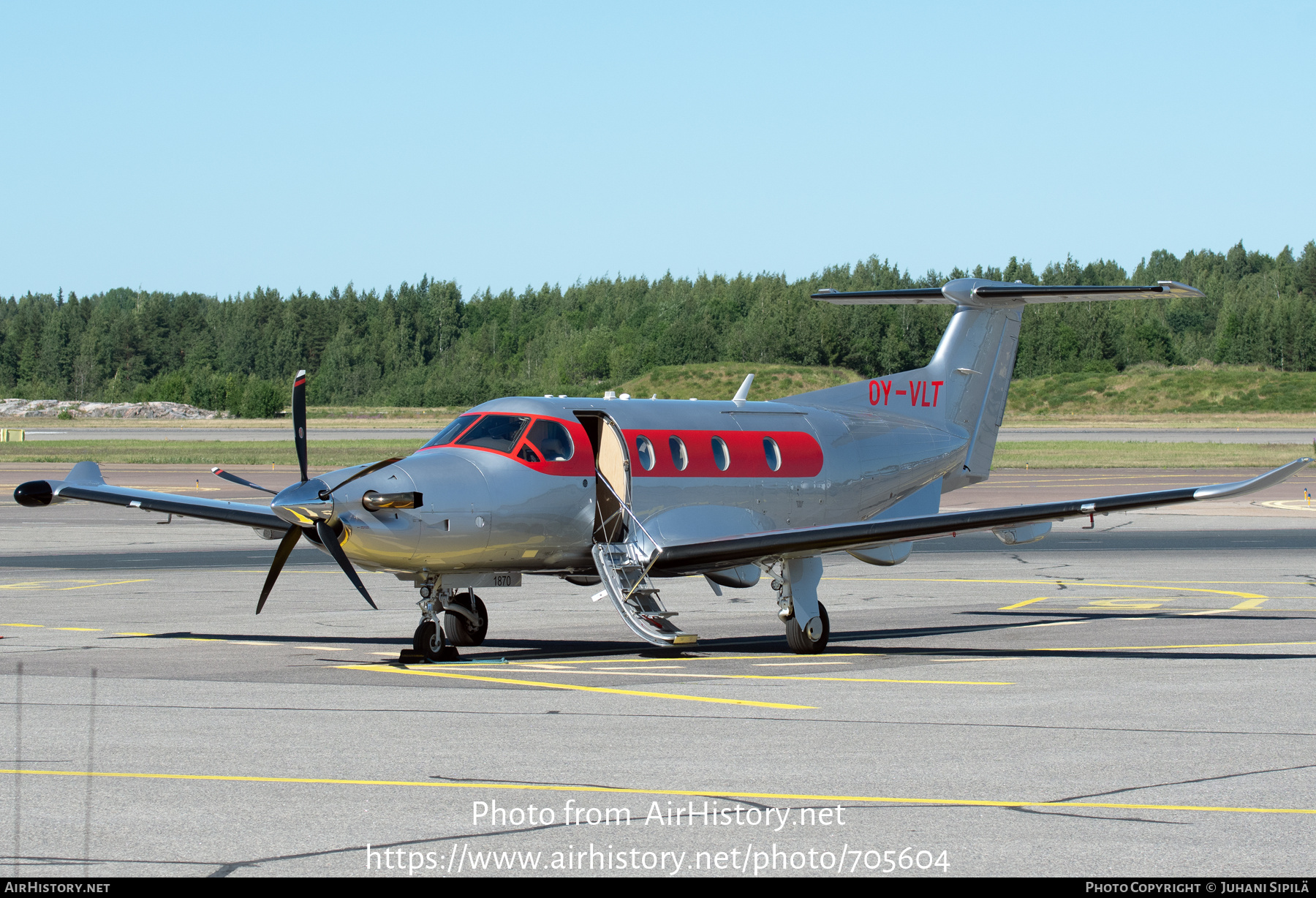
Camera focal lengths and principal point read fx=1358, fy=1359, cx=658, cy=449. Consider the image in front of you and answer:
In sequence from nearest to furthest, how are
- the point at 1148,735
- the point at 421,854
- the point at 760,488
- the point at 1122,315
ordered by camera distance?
the point at 421,854
the point at 1148,735
the point at 760,488
the point at 1122,315

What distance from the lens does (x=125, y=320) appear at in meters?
196

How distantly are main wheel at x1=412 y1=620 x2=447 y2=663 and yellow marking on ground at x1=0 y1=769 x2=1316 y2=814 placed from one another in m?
6.14

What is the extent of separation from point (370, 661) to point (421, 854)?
27.7 ft

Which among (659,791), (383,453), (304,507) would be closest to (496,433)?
(304,507)

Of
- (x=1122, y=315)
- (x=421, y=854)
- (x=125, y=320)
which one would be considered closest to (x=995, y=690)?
(x=421, y=854)

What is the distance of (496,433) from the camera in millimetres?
16062

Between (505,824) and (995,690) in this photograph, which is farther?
(995,690)

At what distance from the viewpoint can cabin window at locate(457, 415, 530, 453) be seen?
15.9m

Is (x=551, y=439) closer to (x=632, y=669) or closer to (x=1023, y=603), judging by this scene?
(x=632, y=669)

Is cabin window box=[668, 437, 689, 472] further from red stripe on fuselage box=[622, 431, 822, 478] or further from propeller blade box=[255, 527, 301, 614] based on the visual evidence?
propeller blade box=[255, 527, 301, 614]

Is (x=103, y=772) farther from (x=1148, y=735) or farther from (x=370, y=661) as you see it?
(x=1148, y=735)

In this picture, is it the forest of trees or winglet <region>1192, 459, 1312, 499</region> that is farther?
the forest of trees

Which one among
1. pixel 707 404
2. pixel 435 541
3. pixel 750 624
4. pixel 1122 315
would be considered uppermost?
pixel 1122 315

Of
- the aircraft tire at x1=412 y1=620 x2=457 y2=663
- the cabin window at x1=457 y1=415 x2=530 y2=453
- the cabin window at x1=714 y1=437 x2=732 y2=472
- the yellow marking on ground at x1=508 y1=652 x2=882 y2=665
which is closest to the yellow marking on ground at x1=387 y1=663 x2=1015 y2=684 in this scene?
the aircraft tire at x1=412 y1=620 x2=457 y2=663
